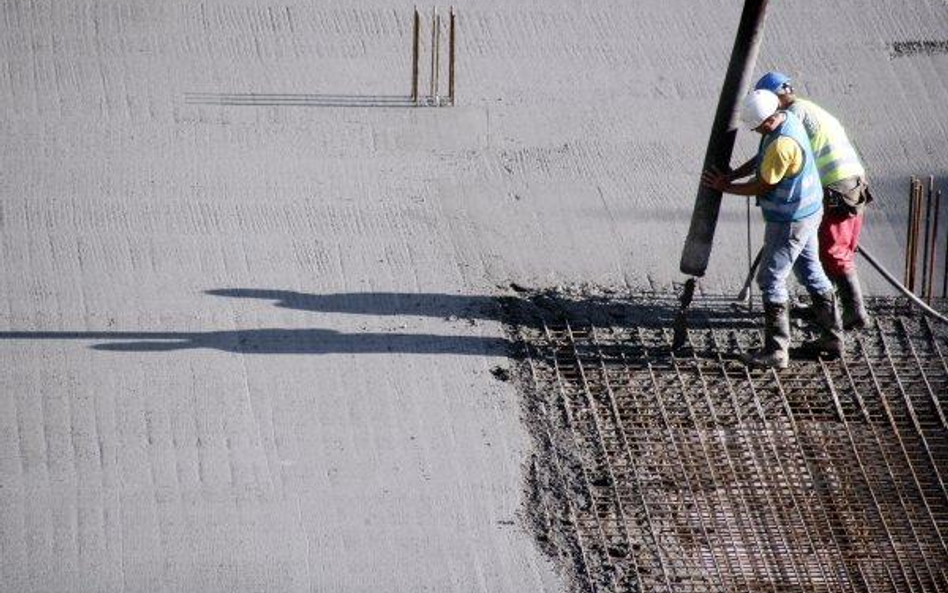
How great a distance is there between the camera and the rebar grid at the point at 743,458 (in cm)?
870

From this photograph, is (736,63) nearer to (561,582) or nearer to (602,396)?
(602,396)

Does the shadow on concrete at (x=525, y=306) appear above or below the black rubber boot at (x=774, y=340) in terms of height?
below

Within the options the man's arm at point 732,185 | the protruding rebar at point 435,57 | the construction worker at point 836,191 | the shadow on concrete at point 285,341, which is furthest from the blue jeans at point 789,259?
the protruding rebar at point 435,57

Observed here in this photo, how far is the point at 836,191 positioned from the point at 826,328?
0.82 m

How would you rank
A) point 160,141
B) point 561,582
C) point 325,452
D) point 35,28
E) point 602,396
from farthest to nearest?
point 35,28 → point 160,141 → point 602,396 → point 325,452 → point 561,582

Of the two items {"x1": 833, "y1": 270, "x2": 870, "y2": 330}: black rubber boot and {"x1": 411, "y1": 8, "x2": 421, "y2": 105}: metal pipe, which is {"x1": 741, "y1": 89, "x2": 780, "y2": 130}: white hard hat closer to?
{"x1": 833, "y1": 270, "x2": 870, "y2": 330}: black rubber boot

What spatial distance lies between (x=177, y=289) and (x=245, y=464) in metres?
1.61

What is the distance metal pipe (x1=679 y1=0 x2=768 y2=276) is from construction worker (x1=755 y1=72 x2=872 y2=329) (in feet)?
0.71

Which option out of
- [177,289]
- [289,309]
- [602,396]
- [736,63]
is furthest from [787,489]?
[177,289]

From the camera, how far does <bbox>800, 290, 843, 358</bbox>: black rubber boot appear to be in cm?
991

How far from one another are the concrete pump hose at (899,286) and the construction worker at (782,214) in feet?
1.20

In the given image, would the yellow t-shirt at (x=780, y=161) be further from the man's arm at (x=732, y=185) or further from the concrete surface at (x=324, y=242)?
the concrete surface at (x=324, y=242)

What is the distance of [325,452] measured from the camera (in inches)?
357

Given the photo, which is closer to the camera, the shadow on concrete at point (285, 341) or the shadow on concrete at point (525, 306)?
the shadow on concrete at point (285, 341)
